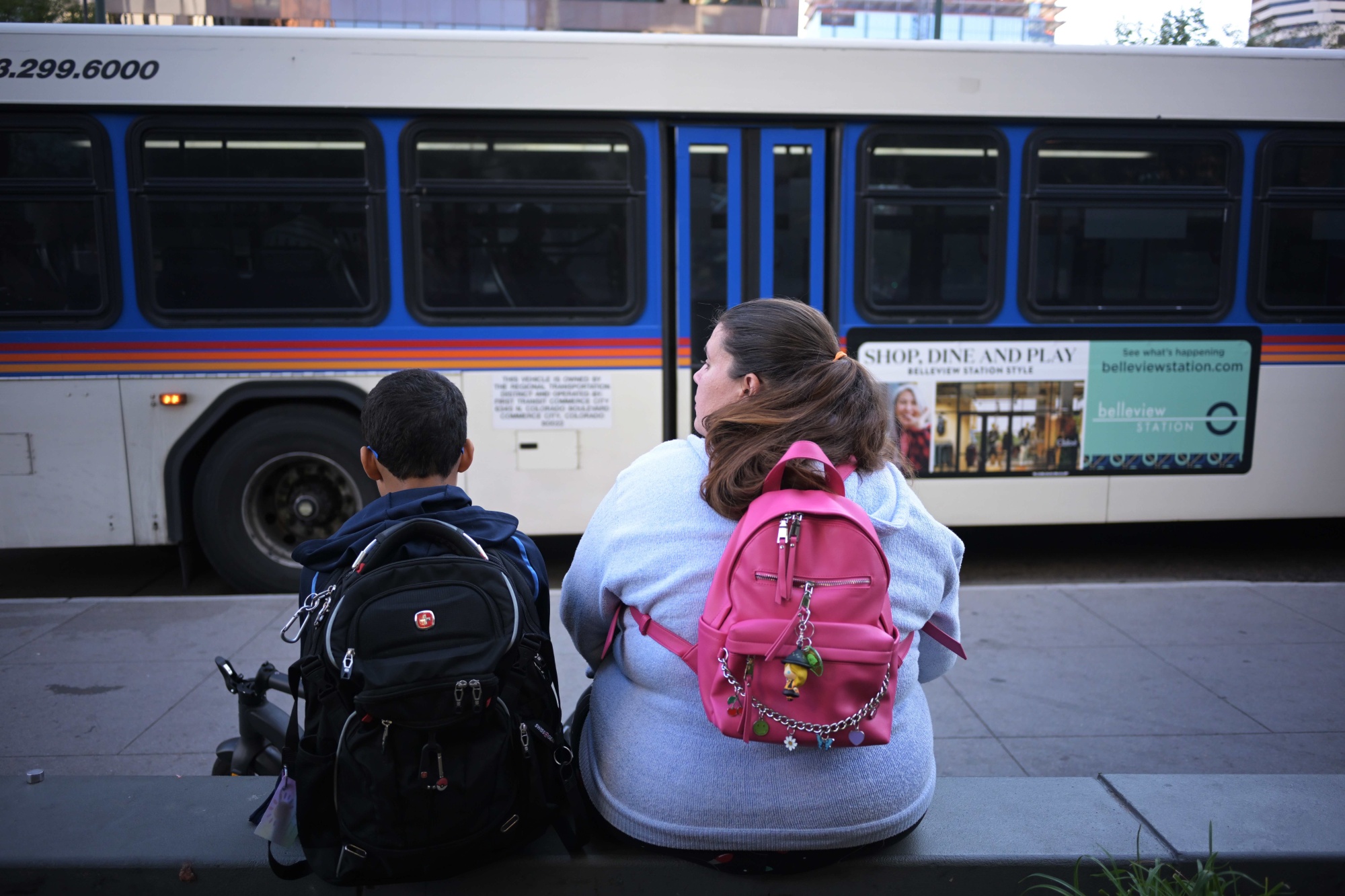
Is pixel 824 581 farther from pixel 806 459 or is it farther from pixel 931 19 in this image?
pixel 931 19

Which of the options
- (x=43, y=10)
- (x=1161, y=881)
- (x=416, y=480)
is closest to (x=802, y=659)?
(x=416, y=480)

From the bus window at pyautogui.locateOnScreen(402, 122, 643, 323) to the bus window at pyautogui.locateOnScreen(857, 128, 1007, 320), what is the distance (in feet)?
4.69

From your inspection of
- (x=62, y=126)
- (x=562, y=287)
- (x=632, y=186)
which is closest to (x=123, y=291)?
(x=62, y=126)

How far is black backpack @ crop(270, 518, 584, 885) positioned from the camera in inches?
67.9

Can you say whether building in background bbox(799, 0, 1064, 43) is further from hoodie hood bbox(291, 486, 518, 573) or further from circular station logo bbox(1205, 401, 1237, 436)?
hoodie hood bbox(291, 486, 518, 573)

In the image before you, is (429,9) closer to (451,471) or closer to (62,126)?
(62,126)

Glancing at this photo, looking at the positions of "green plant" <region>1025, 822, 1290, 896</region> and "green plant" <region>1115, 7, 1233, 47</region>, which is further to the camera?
"green plant" <region>1115, 7, 1233, 47</region>

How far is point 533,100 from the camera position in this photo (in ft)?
18.5

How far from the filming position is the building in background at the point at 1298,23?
705cm

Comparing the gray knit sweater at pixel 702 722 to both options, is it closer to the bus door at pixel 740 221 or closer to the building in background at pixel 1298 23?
the bus door at pixel 740 221

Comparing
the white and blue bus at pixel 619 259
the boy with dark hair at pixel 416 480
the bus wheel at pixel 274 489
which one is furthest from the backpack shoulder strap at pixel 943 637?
the bus wheel at pixel 274 489

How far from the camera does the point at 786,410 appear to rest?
6.28ft

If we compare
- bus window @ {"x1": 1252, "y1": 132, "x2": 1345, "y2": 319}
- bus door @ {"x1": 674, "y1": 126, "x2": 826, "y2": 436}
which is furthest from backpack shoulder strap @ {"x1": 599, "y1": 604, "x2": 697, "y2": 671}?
bus window @ {"x1": 1252, "y1": 132, "x2": 1345, "y2": 319}

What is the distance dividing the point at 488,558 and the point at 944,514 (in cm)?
469
